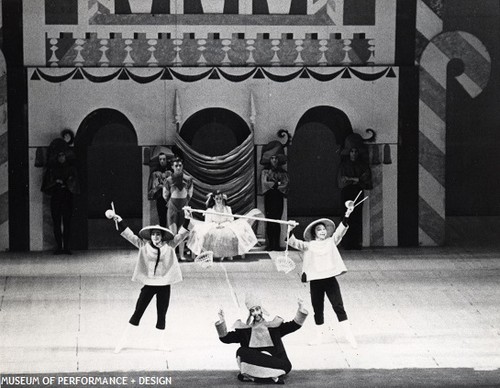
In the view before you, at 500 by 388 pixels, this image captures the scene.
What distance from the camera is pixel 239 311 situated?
51.2 feet

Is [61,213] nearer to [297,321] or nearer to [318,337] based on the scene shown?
[318,337]

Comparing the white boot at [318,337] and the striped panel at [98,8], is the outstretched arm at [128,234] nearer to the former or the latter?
the white boot at [318,337]

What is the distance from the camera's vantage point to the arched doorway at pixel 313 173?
2233 centimetres

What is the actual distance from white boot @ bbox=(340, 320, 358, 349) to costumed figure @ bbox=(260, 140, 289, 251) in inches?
224

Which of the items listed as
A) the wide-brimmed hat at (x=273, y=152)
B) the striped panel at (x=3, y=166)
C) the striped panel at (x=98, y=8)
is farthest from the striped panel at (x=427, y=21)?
the striped panel at (x=3, y=166)

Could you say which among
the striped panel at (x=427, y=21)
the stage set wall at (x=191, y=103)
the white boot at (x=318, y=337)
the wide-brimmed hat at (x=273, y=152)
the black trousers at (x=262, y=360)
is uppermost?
the striped panel at (x=427, y=21)

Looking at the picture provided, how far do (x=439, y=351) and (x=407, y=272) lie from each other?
4.24 metres

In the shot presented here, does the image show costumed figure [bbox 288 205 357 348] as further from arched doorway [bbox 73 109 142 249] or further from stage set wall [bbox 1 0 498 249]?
arched doorway [bbox 73 109 142 249]

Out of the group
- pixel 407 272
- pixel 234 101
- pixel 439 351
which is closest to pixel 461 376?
pixel 439 351

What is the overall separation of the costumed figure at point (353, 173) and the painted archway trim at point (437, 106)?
1.02m

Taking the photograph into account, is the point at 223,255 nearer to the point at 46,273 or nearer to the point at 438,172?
the point at 46,273

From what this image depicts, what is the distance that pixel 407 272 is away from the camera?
17922 mm

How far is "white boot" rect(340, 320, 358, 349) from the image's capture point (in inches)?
548

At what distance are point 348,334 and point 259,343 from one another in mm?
Answer: 1678
